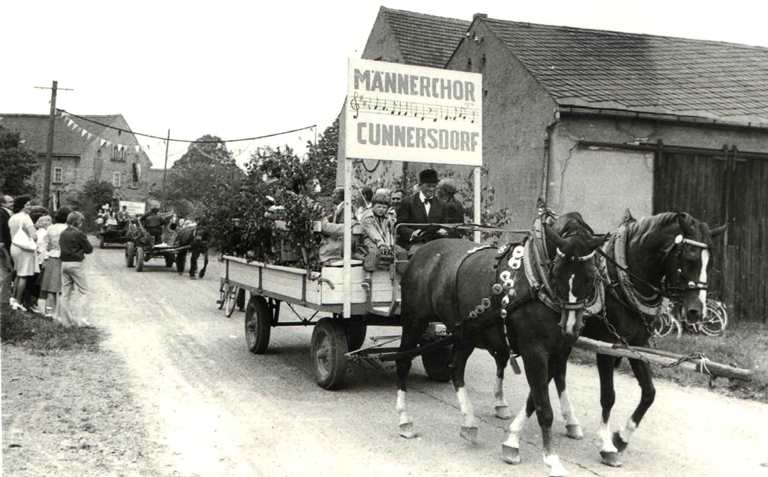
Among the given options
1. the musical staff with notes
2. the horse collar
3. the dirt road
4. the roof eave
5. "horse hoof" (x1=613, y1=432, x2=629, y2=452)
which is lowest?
the dirt road

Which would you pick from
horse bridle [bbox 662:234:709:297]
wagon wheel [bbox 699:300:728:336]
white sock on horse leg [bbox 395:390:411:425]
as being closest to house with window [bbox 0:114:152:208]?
wagon wheel [bbox 699:300:728:336]

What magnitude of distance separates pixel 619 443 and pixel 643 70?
35.9 feet

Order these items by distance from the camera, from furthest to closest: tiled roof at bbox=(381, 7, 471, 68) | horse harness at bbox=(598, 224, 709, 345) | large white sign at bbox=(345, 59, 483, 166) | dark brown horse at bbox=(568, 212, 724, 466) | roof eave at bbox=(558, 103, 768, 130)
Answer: tiled roof at bbox=(381, 7, 471, 68)
roof eave at bbox=(558, 103, 768, 130)
large white sign at bbox=(345, 59, 483, 166)
horse harness at bbox=(598, 224, 709, 345)
dark brown horse at bbox=(568, 212, 724, 466)

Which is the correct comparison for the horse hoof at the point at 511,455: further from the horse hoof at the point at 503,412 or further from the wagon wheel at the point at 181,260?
the wagon wheel at the point at 181,260

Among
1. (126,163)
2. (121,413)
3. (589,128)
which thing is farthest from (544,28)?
(126,163)

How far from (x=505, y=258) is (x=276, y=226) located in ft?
11.5

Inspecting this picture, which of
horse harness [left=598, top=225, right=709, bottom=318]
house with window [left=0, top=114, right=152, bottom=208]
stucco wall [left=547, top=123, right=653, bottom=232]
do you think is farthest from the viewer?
house with window [left=0, top=114, right=152, bottom=208]

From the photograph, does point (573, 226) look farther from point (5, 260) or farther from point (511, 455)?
point (5, 260)

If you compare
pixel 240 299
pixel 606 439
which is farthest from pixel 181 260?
pixel 606 439

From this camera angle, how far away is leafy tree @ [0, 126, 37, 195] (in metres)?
39.1

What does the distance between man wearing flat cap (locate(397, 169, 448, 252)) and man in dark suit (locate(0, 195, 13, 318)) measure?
5590mm

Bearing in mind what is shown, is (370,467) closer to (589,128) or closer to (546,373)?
(546,373)

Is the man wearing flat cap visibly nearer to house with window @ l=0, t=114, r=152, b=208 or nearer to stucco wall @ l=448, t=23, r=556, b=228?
stucco wall @ l=448, t=23, r=556, b=228

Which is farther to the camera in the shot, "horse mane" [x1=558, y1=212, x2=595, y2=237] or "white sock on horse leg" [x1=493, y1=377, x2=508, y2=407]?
"white sock on horse leg" [x1=493, y1=377, x2=508, y2=407]
